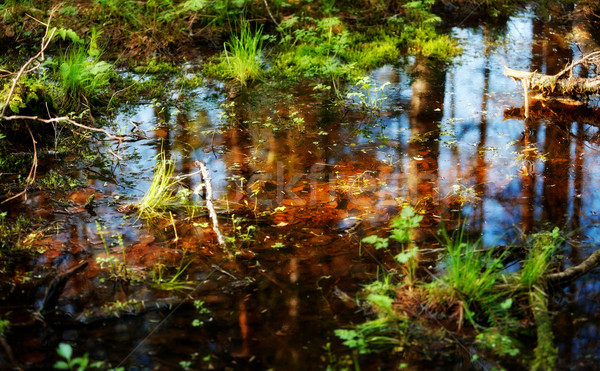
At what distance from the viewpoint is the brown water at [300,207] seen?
312 centimetres

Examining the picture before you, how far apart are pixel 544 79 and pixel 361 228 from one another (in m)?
4.05

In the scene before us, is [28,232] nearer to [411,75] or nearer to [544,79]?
[411,75]

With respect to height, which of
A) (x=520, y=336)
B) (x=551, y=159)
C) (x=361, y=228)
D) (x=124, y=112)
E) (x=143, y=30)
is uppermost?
(x=143, y=30)

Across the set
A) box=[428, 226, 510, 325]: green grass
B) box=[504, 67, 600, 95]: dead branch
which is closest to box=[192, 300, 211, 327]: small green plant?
box=[428, 226, 510, 325]: green grass

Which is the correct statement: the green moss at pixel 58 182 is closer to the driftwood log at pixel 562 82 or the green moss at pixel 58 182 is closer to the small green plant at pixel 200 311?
A: the small green plant at pixel 200 311

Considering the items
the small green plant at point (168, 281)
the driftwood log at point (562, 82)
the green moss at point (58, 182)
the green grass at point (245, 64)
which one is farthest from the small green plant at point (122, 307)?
the driftwood log at point (562, 82)

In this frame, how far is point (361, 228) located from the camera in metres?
4.28

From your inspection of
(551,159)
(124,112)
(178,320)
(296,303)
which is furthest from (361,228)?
(124,112)

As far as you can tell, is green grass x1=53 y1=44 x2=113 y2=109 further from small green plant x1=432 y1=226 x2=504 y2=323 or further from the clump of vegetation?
small green plant x1=432 y1=226 x2=504 y2=323

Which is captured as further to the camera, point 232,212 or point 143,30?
point 143,30

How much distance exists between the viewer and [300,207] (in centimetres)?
465

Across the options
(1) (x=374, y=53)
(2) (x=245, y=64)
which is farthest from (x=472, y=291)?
(1) (x=374, y=53)

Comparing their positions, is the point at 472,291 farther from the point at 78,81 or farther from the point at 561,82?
the point at 78,81

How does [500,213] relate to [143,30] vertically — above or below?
below
